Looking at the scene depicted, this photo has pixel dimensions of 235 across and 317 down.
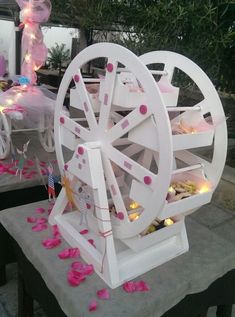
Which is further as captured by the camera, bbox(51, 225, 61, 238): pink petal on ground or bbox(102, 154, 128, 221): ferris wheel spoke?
bbox(51, 225, 61, 238): pink petal on ground

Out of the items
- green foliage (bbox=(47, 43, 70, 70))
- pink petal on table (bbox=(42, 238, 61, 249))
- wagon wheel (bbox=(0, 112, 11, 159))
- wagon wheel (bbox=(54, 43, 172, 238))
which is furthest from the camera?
green foliage (bbox=(47, 43, 70, 70))

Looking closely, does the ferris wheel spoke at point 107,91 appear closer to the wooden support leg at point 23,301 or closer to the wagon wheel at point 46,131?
the wooden support leg at point 23,301

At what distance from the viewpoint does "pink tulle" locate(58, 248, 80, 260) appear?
1.18 meters

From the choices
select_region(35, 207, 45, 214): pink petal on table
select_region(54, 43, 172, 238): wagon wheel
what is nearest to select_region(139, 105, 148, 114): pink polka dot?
select_region(54, 43, 172, 238): wagon wheel

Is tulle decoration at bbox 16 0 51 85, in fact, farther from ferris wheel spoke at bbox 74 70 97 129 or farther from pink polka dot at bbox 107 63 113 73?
pink polka dot at bbox 107 63 113 73

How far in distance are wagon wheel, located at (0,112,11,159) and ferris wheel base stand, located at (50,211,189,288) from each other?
813mm

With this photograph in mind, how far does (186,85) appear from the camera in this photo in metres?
1.94

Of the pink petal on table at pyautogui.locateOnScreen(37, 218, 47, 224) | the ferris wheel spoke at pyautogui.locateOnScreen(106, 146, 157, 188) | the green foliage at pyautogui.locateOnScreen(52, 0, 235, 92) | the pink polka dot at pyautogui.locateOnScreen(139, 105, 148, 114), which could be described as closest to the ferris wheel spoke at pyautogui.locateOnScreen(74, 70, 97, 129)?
the ferris wheel spoke at pyautogui.locateOnScreen(106, 146, 157, 188)

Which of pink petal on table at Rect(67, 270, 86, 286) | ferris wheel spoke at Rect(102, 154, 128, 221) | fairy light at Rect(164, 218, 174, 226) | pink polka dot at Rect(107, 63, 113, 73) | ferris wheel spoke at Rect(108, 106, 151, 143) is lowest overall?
pink petal on table at Rect(67, 270, 86, 286)

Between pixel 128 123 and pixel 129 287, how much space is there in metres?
0.52

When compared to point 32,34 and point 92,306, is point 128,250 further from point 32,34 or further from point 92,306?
point 32,34

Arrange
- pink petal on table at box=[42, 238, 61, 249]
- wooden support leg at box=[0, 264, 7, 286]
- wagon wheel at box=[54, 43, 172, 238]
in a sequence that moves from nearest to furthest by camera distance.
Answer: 1. wagon wheel at box=[54, 43, 172, 238]
2. pink petal on table at box=[42, 238, 61, 249]
3. wooden support leg at box=[0, 264, 7, 286]

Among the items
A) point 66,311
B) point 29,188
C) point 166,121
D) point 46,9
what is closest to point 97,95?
point 166,121

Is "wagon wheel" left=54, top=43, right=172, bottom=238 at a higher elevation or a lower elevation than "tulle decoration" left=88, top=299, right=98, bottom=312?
higher
